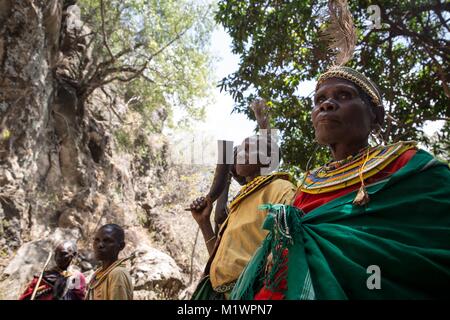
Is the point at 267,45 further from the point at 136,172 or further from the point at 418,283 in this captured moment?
the point at 136,172

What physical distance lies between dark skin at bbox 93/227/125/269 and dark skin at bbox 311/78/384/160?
258 cm

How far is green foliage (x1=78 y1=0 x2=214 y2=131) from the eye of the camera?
45.1ft

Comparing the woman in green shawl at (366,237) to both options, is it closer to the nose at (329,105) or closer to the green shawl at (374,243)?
the green shawl at (374,243)

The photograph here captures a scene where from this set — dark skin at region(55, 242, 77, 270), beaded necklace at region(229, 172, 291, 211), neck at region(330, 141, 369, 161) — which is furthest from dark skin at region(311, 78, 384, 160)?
dark skin at region(55, 242, 77, 270)

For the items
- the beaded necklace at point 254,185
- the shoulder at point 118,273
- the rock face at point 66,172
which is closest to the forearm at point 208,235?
the beaded necklace at point 254,185

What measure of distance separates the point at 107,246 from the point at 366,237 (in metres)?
2.97

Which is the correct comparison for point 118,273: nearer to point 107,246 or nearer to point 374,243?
point 107,246

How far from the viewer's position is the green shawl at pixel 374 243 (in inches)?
48.2

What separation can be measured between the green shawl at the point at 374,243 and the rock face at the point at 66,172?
8.74 meters

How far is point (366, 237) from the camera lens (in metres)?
1.30

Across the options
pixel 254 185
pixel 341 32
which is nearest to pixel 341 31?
pixel 341 32

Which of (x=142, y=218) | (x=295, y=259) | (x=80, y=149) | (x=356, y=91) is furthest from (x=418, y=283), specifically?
(x=142, y=218)

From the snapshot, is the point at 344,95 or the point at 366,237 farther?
the point at 344,95

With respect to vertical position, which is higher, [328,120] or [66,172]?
[66,172]
